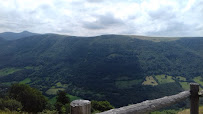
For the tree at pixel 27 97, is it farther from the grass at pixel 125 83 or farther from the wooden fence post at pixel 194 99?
the grass at pixel 125 83

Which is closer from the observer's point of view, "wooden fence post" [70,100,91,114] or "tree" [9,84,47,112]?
"wooden fence post" [70,100,91,114]

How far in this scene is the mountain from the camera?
74.6 metres

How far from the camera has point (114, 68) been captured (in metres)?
124

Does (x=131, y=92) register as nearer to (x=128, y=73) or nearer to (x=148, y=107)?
(x=128, y=73)

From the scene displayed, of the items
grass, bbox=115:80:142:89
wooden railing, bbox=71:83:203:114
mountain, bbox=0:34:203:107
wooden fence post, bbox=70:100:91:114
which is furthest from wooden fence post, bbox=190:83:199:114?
grass, bbox=115:80:142:89

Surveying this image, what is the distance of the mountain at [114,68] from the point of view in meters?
74.6

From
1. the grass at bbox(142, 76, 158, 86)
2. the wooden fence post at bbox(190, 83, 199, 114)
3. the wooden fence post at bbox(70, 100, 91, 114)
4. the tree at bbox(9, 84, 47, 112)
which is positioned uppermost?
the wooden fence post at bbox(70, 100, 91, 114)

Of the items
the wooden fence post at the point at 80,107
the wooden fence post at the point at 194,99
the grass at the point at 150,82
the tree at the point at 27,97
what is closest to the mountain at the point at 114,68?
the grass at the point at 150,82

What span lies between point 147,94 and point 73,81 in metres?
56.7

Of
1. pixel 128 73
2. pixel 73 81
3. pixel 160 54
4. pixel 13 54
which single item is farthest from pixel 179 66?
pixel 13 54

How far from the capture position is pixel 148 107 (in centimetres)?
254

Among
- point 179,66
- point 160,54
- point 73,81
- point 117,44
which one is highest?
point 117,44

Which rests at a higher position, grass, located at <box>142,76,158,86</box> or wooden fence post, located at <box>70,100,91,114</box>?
wooden fence post, located at <box>70,100,91,114</box>

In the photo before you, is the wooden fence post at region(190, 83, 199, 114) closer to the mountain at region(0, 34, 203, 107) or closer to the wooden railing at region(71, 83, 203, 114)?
the wooden railing at region(71, 83, 203, 114)
